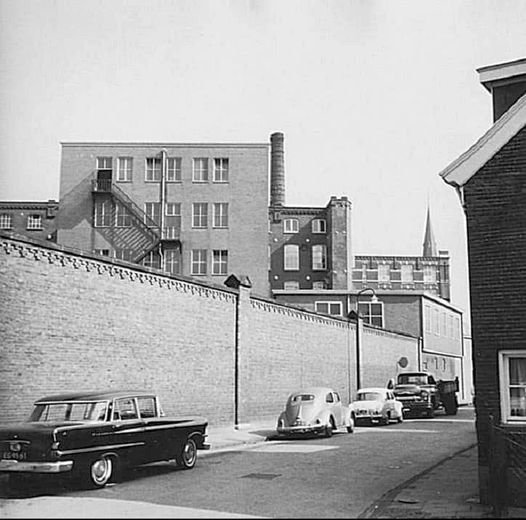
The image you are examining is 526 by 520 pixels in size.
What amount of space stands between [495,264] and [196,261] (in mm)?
42135

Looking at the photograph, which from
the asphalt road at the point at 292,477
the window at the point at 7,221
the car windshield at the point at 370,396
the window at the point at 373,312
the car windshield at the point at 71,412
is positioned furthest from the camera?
the window at the point at 7,221

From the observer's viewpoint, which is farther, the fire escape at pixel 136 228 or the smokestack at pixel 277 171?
the smokestack at pixel 277 171

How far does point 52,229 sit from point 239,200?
506 inches

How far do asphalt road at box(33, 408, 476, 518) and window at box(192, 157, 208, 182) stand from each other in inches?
1275

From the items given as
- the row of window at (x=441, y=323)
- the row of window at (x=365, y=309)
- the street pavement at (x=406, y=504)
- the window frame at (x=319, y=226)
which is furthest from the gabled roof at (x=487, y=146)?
the window frame at (x=319, y=226)

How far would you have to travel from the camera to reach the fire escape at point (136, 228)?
5159 cm

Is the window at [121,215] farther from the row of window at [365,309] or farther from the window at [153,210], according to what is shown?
the row of window at [365,309]

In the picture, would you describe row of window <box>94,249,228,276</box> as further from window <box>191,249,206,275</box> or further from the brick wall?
the brick wall

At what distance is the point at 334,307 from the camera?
50.6 m

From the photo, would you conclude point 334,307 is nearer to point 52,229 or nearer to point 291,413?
point 52,229

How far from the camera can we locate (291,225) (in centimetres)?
7325

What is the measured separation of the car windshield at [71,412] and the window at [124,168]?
129ft

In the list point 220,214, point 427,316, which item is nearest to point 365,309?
point 427,316

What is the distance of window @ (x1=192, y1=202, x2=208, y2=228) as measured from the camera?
5360cm
